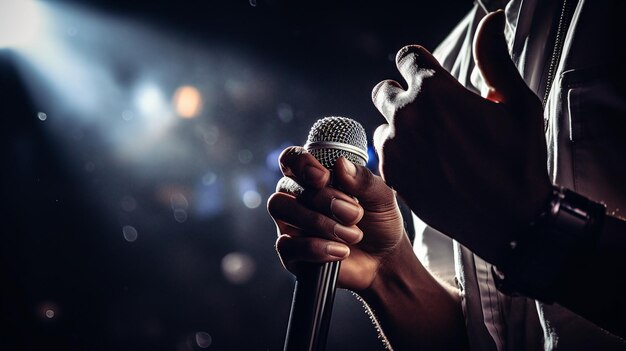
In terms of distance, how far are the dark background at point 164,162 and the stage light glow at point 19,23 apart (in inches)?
3.8

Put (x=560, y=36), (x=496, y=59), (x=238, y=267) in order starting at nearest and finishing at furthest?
(x=496, y=59), (x=560, y=36), (x=238, y=267)

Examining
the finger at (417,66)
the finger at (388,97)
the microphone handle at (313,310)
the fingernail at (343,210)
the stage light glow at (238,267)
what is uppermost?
the finger at (417,66)

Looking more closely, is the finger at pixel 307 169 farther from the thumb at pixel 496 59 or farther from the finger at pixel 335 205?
the thumb at pixel 496 59

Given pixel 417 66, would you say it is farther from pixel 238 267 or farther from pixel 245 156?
pixel 238 267

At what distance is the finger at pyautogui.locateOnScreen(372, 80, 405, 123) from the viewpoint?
0.76m

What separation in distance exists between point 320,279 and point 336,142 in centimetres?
36

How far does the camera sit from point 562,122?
979mm

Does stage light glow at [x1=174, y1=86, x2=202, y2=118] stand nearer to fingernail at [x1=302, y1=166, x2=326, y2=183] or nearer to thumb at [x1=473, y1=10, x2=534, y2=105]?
fingernail at [x1=302, y1=166, x2=326, y2=183]

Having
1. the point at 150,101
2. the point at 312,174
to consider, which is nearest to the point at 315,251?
the point at 312,174

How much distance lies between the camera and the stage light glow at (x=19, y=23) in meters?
3.55

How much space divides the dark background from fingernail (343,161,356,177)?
2921 mm

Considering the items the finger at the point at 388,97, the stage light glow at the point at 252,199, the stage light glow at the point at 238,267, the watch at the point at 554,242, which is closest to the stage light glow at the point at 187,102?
the stage light glow at the point at 252,199

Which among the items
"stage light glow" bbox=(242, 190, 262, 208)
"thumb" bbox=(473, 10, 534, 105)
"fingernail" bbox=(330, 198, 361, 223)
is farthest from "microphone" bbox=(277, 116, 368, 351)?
"stage light glow" bbox=(242, 190, 262, 208)

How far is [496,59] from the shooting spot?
64 cm
